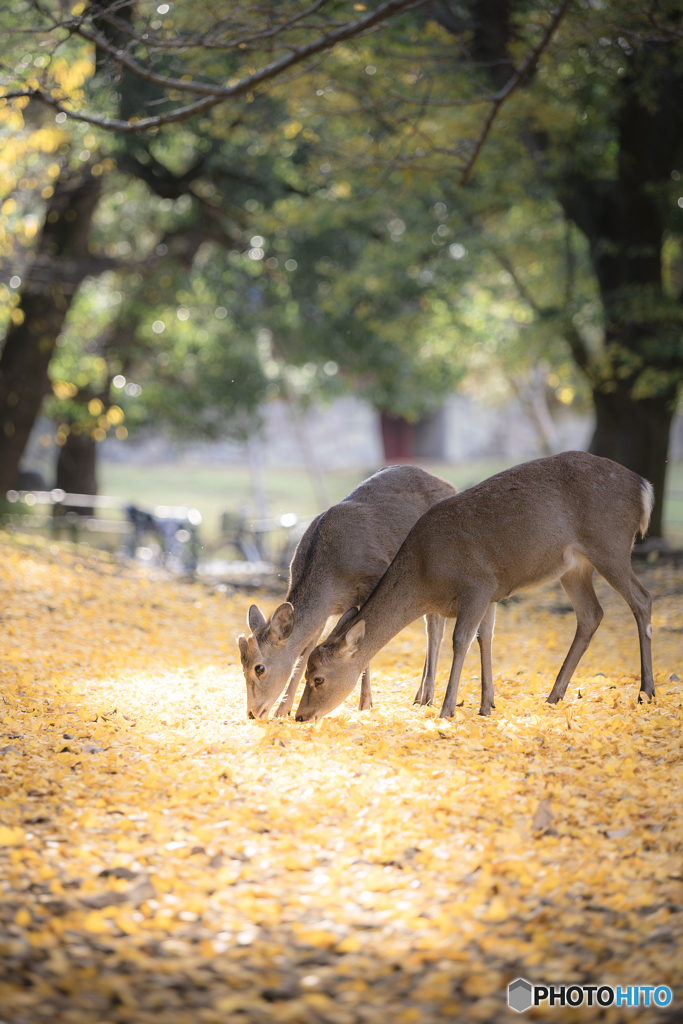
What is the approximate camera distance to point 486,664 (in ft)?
19.6

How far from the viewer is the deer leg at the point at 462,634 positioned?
218 inches

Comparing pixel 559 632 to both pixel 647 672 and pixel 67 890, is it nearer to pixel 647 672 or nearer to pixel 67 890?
pixel 647 672

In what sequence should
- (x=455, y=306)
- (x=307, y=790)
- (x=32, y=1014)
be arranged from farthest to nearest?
(x=455, y=306)
(x=307, y=790)
(x=32, y=1014)

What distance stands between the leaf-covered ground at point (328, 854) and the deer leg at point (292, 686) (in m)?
0.23

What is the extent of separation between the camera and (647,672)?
5.96 meters

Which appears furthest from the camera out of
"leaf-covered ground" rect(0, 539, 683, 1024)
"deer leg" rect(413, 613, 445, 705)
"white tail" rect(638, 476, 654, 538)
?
"deer leg" rect(413, 613, 445, 705)

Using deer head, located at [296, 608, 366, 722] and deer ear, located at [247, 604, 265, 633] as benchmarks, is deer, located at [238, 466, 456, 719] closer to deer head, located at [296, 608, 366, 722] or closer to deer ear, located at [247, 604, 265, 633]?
deer ear, located at [247, 604, 265, 633]

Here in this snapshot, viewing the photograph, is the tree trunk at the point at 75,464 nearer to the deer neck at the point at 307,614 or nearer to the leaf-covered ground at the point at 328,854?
the leaf-covered ground at the point at 328,854

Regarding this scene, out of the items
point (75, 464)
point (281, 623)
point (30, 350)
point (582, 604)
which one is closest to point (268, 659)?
point (281, 623)

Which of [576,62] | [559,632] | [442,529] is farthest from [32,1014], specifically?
[576,62]

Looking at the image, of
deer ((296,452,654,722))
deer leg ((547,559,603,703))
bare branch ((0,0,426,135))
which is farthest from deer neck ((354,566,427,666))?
bare branch ((0,0,426,135))

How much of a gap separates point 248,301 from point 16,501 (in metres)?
6.95

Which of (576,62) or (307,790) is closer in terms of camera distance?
(307,790)

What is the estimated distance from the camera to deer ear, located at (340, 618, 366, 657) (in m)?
5.47
